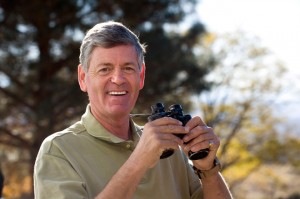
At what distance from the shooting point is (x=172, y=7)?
12711 mm

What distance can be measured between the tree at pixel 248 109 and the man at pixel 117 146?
16185mm

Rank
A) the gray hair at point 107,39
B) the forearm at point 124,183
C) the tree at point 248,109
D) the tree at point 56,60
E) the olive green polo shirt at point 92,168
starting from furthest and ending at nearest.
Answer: the tree at point 248,109 → the tree at point 56,60 → the gray hair at point 107,39 → the olive green polo shirt at point 92,168 → the forearm at point 124,183

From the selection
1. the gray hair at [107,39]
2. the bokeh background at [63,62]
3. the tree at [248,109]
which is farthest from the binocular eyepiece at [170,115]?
the tree at [248,109]

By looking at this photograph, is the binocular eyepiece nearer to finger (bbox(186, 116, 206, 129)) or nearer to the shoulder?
finger (bbox(186, 116, 206, 129))

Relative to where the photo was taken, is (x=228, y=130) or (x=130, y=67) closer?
(x=130, y=67)

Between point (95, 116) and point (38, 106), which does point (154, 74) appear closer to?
point (38, 106)

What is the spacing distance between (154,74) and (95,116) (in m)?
9.79

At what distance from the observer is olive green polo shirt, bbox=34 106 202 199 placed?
5.30 ft

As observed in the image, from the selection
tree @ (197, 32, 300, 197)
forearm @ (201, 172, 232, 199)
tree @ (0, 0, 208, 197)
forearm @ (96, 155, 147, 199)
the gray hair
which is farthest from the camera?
tree @ (197, 32, 300, 197)

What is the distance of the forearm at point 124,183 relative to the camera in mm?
1515

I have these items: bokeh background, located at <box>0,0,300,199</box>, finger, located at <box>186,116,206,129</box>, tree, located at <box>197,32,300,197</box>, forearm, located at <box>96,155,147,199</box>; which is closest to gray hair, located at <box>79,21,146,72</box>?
finger, located at <box>186,116,206,129</box>

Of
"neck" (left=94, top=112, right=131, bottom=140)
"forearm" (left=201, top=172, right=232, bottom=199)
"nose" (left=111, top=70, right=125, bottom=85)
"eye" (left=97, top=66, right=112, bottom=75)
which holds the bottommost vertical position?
"forearm" (left=201, top=172, right=232, bottom=199)

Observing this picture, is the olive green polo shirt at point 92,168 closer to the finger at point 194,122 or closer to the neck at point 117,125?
the neck at point 117,125

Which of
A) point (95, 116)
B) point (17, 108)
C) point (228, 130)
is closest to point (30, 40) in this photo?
point (17, 108)
